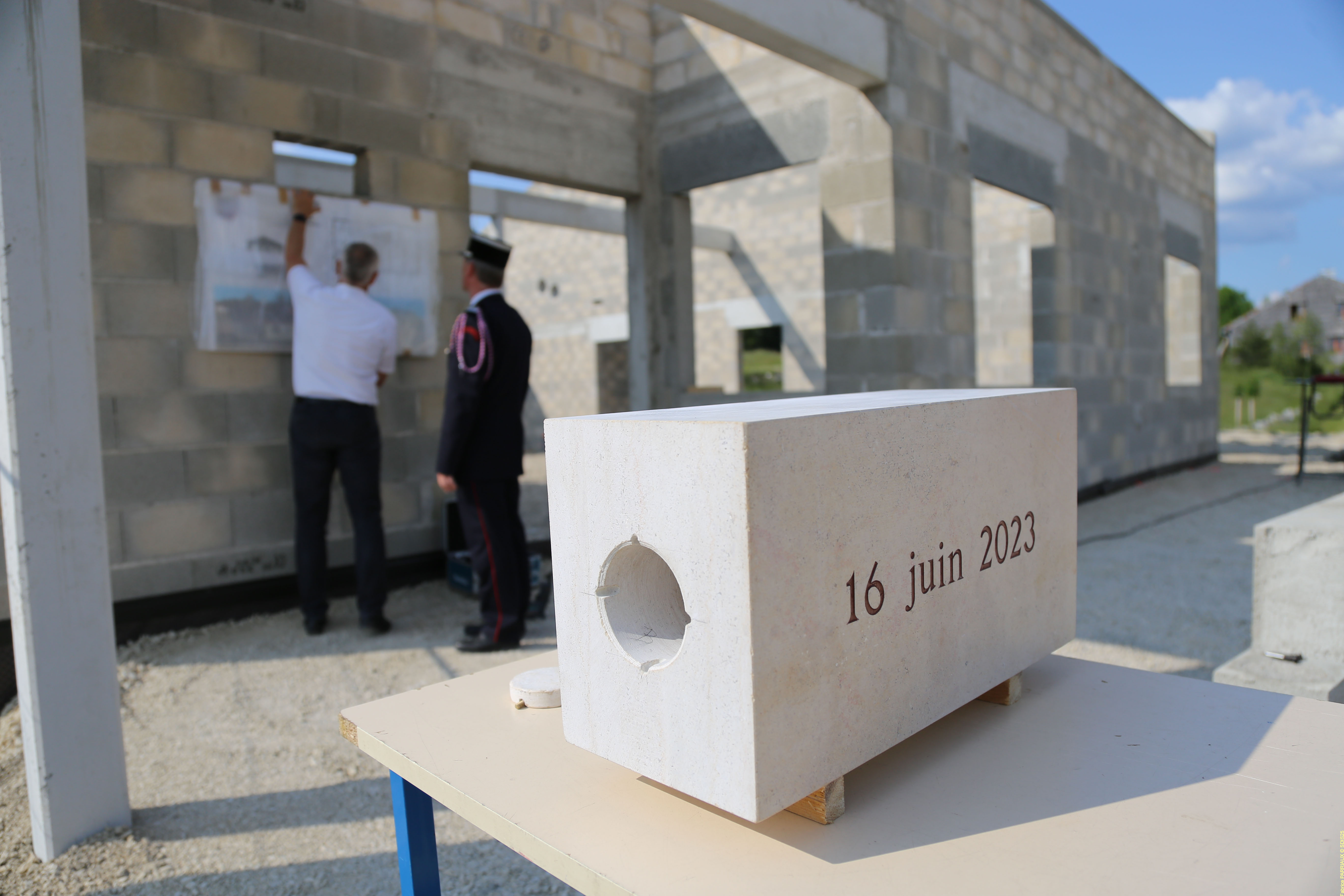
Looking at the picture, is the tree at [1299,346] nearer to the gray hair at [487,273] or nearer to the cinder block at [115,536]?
the gray hair at [487,273]

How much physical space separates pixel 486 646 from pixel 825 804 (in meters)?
2.60

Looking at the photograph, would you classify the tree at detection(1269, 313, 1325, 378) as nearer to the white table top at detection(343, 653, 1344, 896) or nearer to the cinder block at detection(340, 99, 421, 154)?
the cinder block at detection(340, 99, 421, 154)

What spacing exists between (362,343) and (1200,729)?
3.31 metres

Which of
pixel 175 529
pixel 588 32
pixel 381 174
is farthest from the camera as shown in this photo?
pixel 588 32

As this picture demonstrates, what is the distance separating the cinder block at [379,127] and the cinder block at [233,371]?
3.80 ft

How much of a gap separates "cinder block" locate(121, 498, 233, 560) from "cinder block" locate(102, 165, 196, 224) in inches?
47.3

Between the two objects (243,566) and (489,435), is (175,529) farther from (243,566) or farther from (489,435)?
(489,435)

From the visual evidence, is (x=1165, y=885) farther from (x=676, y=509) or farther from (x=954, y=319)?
(x=954, y=319)

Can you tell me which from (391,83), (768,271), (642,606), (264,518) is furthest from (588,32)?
(768,271)

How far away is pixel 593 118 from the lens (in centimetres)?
549

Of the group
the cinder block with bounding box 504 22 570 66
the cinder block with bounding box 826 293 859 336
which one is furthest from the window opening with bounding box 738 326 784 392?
the cinder block with bounding box 504 22 570 66

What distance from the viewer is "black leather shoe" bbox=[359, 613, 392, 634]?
3.72 m

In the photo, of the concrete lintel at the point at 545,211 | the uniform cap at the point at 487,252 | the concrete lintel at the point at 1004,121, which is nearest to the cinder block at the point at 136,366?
the uniform cap at the point at 487,252

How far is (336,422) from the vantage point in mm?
3629
